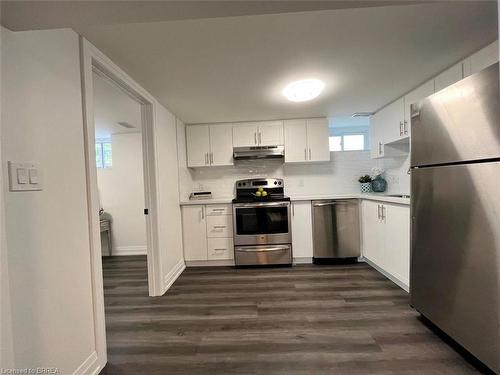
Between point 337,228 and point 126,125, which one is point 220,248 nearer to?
point 337,228

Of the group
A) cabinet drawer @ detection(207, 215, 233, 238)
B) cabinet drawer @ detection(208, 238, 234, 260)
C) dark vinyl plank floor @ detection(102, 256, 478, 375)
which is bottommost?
dark vinyl plank floor @ detection(102, 256, 478, 375)

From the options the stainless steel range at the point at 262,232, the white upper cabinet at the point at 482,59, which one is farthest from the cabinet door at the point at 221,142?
the white upper cabinet at the point at 482,59

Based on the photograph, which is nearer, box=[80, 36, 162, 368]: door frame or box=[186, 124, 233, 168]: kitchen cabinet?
box=[80, 36, 162, 368]: door frame

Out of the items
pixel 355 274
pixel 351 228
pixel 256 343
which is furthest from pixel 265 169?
pixel 256 343

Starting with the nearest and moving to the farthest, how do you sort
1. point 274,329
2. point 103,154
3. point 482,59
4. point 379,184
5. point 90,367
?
point 90,367 < point 482,59 < point 274,329 < point 379,184 < point 103,154

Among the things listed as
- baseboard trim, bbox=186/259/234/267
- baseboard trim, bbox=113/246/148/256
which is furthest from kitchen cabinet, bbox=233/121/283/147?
baseboard trim, bbox=113/246/148/256

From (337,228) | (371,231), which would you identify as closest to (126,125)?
(337,228)

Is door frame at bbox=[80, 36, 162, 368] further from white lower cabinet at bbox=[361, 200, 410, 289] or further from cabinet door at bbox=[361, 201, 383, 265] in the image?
cabinet door at bbox=[361, 201, 383, 265]

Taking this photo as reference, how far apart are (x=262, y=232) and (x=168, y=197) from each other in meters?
1.34

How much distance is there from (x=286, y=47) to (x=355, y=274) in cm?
264

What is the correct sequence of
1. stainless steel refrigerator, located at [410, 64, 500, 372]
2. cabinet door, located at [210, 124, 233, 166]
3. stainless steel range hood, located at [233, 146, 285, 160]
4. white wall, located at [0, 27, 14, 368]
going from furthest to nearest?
cabinet door, located at [210, 124, 233, 166] → stainless steel range hood, located at [233, 146, 285, 160] → stainless steel refrigerator, located at [410, 64, 500, 372] → white wall, located at [0, 27, 14, 368]

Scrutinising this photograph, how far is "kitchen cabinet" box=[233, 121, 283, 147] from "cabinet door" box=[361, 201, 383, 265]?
4.99 feet

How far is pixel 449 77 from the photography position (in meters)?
2.19

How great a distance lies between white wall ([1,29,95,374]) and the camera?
1095mm
